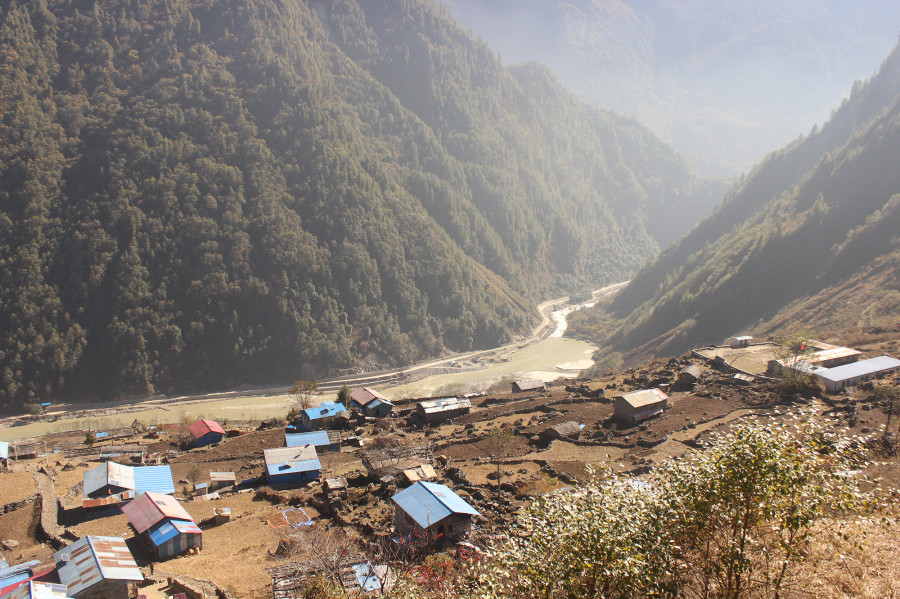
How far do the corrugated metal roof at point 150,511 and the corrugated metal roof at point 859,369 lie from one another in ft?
162

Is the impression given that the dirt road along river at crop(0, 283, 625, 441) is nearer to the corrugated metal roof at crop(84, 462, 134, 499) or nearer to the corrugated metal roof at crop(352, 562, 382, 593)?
the corrugated metal roof at crop(84, 462, 134, 499)

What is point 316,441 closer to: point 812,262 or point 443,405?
point 443,405

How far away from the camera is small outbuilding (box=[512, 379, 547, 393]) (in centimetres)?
6481

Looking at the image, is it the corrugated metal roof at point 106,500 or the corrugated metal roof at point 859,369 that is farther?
the corrugated metal roof at point 859,369

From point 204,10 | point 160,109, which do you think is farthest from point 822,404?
point 204,10

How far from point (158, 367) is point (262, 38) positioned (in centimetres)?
10915

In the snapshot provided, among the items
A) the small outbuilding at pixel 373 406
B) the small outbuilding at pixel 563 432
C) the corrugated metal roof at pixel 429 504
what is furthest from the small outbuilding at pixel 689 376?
the corrugated metal roof at pixel 429 504

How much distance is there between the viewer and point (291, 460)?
1580 inches

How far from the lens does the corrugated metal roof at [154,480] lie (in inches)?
1422

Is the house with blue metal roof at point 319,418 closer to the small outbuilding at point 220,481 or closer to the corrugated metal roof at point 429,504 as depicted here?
the small outbuilding at point 220,481

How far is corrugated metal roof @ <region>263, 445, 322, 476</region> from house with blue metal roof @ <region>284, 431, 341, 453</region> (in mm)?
3818

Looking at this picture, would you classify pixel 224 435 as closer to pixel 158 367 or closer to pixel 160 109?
pixel 158 367

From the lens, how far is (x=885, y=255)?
78.6 meters

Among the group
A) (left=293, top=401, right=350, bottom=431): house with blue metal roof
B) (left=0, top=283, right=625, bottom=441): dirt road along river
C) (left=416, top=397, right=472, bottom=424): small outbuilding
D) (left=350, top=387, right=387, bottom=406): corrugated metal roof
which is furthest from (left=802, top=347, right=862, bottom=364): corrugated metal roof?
(left=0, top=283, right=625, bottom=441): dirt road along river
